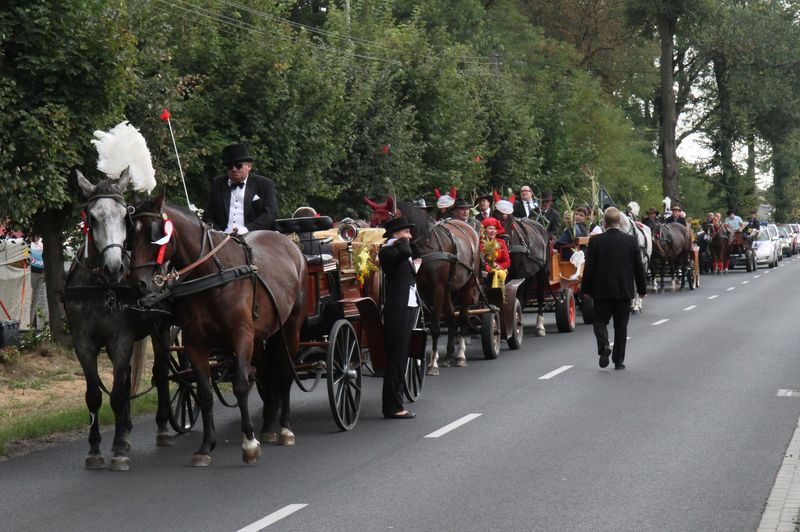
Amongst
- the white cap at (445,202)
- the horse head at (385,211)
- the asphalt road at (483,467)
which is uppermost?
the white cap at (445,202)

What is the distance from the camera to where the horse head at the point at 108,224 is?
28.7ft

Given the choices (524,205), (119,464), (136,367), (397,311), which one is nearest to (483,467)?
(119,464)

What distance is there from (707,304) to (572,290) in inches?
285

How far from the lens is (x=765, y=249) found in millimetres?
51906

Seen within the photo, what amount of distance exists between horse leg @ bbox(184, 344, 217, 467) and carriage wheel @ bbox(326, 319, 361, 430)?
1.45 m

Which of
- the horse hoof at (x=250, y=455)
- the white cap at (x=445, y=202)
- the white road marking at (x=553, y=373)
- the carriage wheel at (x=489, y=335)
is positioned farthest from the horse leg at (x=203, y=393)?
the white cap at (x=445, y=202)

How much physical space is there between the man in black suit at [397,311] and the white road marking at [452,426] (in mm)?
510

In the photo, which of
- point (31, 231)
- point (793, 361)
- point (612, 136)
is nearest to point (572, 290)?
point (793, 361)

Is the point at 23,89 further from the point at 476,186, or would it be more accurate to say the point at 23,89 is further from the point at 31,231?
the point at 476,186

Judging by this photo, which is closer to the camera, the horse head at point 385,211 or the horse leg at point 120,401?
the horse leg at point 120,401

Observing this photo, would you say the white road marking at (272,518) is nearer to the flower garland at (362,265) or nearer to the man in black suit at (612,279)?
the flower garland at (362,265)

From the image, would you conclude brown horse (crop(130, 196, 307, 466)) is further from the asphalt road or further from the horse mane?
the horse mane

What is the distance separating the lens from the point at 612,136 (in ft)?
167

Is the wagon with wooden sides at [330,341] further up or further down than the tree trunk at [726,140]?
further down
